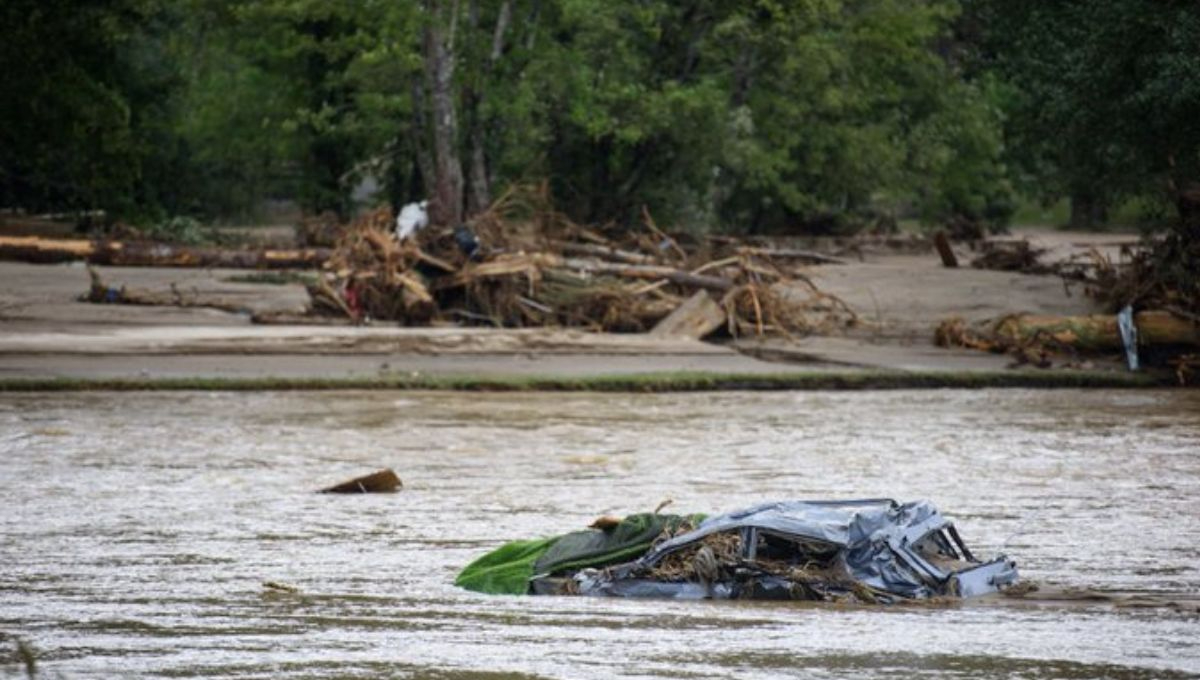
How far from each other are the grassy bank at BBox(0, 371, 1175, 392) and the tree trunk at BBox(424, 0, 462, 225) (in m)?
10.3

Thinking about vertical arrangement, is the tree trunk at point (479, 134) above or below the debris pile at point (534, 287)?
above

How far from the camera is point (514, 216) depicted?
111 ft

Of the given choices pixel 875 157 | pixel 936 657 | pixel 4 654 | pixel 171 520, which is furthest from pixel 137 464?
pixel 875 157

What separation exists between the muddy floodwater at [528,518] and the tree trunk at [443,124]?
37.6 ft

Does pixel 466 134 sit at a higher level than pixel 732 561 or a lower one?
higher

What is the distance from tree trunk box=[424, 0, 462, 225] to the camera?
32.6 meters

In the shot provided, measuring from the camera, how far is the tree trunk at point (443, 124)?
3259 cm

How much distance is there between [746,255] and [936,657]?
19.5 m

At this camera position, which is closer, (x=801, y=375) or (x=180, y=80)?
(x=801, y=375)

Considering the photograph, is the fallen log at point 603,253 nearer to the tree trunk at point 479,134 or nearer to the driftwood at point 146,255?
the tree trunk at point 479,134

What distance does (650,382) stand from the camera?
22.3 meters

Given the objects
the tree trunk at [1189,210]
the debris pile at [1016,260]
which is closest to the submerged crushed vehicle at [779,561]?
the tree trunk at [1189,210]

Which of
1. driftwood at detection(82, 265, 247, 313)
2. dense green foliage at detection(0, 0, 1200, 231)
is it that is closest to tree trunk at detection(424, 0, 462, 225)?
dense green foliage at detection(0, 0, 1200, 231)

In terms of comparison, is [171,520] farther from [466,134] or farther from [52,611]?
[466,134]
